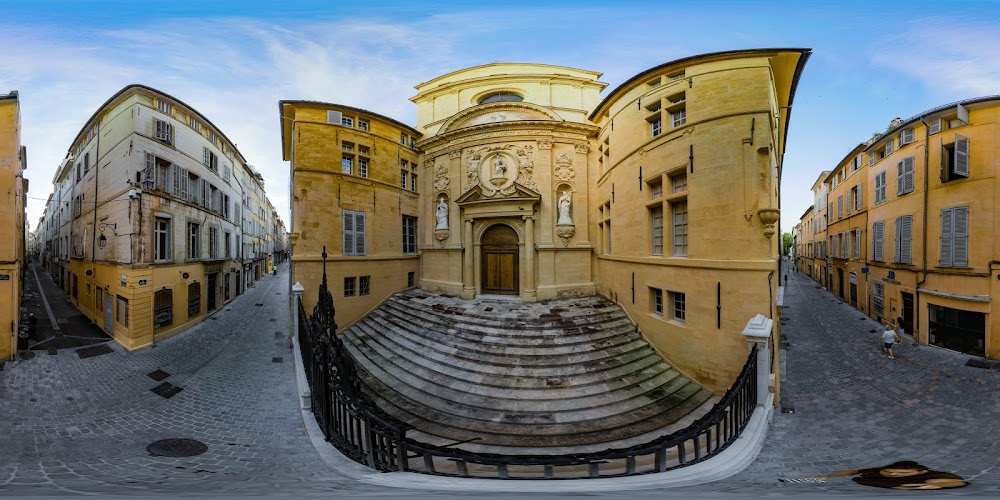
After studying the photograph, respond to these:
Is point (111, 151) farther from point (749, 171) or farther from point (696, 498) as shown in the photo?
point (749, 171)

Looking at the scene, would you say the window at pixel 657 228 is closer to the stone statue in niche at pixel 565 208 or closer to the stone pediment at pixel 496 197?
the stone statue in niche at pixel 565 208

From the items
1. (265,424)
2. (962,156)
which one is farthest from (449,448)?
(962,156)

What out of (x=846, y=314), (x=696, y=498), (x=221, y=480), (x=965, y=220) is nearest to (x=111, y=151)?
(x=221, y=480)

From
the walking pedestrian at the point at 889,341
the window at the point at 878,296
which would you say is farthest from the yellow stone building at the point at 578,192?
the window at the point at 878,296

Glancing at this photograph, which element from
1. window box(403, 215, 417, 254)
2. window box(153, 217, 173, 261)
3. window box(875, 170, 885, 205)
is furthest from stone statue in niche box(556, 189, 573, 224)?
window box(875, 170, 885, 205)

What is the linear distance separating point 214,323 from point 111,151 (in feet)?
24.9

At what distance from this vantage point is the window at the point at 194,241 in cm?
1500

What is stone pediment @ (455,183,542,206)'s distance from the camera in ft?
47.0

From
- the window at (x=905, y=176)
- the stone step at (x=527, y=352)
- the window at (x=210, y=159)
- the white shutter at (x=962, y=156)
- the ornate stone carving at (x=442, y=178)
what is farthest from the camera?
the window at (x=210, y=159)

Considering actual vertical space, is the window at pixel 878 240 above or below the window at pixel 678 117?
below

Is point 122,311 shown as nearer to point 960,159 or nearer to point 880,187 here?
point 960,159

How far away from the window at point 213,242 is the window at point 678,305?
66.1 feet

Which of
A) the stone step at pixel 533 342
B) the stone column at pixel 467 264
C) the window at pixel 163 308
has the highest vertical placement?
the stone column at pixel 467 264

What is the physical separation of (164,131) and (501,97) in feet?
44.9
